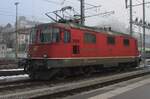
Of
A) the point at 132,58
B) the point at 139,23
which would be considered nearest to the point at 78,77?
the point at 132,58

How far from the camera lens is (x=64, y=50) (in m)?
20.2

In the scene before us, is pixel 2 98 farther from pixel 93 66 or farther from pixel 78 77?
pixel 93 66

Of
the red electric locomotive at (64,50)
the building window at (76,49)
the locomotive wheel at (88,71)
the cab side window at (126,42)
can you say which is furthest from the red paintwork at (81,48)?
the locomotive wheel at (88,71)

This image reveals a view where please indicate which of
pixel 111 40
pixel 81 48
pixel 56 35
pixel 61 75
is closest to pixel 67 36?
pixel 56 35

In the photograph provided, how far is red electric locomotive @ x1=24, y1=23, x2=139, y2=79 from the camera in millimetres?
19797

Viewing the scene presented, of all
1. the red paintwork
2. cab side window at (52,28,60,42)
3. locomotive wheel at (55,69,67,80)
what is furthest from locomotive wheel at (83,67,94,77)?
cab side window at (52,28,60,42)

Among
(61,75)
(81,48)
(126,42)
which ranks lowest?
(61,75)

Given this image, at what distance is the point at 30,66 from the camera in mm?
20453

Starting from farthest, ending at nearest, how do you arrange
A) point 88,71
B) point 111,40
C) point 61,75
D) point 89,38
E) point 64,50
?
point 111,40 < point 88,71 < point 89,38 < point 61,75 < point 64,50

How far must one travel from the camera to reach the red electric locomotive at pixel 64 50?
19797 millimetres

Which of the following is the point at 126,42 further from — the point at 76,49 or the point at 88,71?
the point at 76,49

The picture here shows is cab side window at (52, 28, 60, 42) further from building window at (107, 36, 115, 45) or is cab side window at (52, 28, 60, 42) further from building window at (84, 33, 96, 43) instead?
building window at (107, 36, 115, 45)

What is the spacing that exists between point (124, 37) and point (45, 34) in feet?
34.0

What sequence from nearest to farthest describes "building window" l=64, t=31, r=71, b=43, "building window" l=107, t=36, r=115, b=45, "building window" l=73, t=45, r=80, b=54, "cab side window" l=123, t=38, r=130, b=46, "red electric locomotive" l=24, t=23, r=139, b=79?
1. "red electric locomotive" l=24, t=23, r=139, b=79
2. "building window" l=64, t=31, r=71, b=43
3. "building window" l=73, t=45, r=80, b=54
4. "building window" l=107, t=36, r=115, b=45
5. "cab side window" l=123, t=38, r=130, b=46
